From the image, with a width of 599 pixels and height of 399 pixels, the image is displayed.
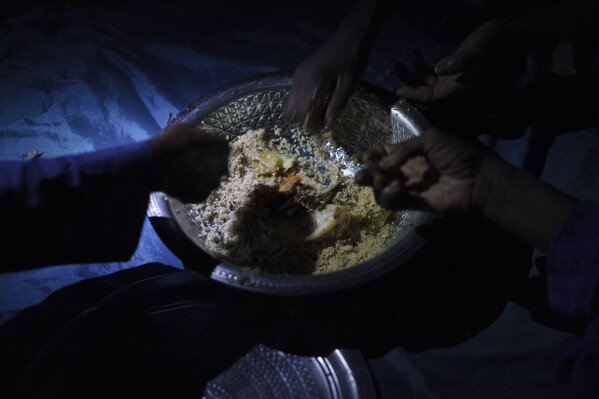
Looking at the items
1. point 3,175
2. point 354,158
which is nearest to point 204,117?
point 354,158

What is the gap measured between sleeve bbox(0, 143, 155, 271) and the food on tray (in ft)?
1.04

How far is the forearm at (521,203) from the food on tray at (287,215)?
1.21 feet

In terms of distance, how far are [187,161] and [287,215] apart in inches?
15.8

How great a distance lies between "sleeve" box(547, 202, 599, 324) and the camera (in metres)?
0.92

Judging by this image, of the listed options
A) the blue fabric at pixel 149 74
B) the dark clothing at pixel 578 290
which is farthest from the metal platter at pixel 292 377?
the dark clothing at pixel 578 290

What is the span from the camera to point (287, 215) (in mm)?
1411

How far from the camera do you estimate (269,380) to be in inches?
51.9

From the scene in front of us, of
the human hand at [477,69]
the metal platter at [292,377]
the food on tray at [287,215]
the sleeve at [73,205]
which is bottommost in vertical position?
the metal platter at [292,377]

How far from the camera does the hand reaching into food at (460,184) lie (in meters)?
1.01

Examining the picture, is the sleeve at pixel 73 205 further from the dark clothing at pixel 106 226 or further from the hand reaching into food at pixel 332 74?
the hand reaching into food at pixel 332 74

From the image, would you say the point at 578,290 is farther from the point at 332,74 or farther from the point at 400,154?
the point at 332,74

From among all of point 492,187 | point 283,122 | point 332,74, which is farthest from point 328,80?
point 492,187

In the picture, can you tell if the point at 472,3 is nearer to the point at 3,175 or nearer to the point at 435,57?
the point at 435,57

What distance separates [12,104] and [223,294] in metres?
1.38
